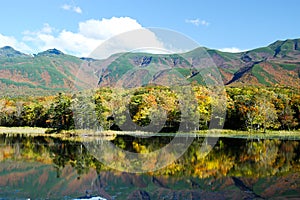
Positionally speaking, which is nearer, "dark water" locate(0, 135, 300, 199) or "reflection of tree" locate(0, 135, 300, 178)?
"dark water" locate(0, 135, 300, 199)

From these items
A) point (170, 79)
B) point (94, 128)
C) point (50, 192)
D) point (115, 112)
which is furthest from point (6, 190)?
point (170, 79)

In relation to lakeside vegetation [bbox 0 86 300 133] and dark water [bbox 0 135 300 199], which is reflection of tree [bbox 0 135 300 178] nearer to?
dark water [bbox 0 135 300 199]

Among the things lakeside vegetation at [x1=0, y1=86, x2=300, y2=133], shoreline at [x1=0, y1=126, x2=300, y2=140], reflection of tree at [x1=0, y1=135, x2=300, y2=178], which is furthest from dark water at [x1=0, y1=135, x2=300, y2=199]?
lakeside vegetation at [x1=0, y1=86, x2=300, y2=133]

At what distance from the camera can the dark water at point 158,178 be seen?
14.1 metres

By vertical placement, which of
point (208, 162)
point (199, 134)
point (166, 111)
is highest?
point (166, 111)

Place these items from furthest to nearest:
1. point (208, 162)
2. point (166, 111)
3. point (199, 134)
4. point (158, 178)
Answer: point (166, 111), point (199, 134), point (208, 162), point (158, 178)

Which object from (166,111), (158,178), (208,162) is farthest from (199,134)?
(158,178)

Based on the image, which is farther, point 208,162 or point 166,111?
point 166,111

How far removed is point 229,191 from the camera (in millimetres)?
14609

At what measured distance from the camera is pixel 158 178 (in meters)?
17.5

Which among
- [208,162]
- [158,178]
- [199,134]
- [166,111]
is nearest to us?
[158,178]

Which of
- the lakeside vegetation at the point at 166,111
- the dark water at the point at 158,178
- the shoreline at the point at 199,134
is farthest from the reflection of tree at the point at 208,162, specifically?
the lakeside vegetation at the point at 166,111

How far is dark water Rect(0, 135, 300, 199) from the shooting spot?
46.3 feet

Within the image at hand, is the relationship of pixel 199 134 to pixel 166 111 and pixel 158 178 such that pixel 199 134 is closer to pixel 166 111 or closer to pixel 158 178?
pixel 166 111
